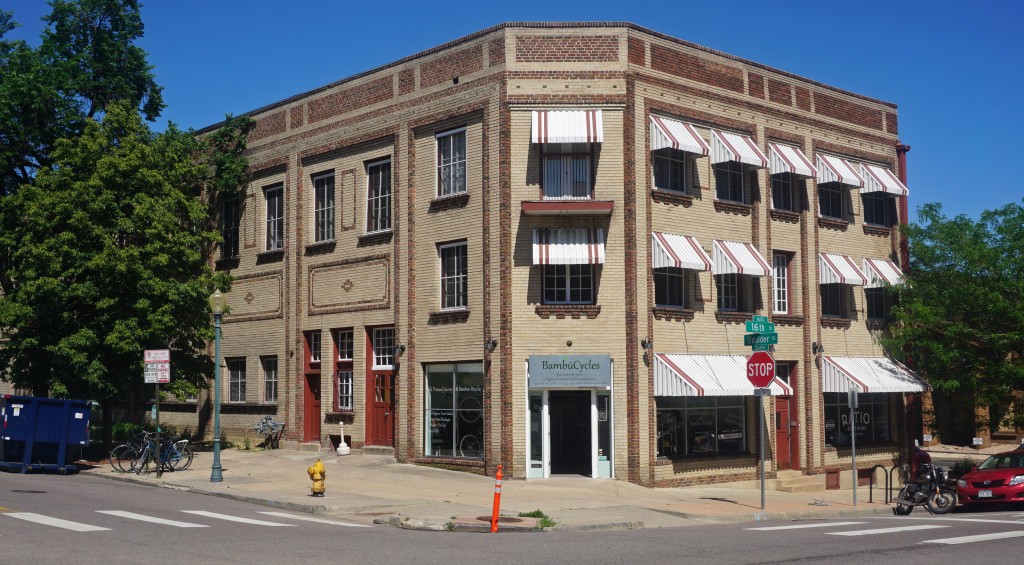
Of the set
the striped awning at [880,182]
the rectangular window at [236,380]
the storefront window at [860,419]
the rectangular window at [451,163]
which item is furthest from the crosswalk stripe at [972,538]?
the rectangular window at [236,380]

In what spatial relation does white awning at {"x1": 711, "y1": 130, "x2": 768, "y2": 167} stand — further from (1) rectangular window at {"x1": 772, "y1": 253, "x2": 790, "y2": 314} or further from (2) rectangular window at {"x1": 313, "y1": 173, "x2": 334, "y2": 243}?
(2) rectangular window at {"x1": 313, "y1": 173, "x2": 334, "y2": 243}

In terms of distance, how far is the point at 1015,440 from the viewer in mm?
42719

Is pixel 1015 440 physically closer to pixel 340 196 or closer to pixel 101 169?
pixel 340 196

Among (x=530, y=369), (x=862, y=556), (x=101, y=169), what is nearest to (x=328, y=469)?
(x=530, y=369)

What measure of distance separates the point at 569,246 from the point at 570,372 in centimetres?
313

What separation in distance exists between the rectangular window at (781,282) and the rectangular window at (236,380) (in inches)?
683

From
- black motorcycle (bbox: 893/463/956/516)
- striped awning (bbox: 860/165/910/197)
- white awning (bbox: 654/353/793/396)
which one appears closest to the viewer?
black motorcycle (bbox: 893/463/956/516)

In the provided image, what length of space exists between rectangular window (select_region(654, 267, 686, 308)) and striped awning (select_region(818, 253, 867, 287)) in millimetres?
6009

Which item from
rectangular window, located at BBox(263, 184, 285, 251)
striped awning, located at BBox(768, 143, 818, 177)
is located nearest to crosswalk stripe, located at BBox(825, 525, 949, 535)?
striped awning, located at BBox(768, 143, 818, 177)

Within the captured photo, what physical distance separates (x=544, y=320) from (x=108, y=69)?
2062 cm

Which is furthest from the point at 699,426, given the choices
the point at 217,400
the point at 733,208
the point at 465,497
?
the point at 217,400

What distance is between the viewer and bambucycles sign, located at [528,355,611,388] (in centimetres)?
2570

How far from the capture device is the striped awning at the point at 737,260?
→ 27812 millimetres

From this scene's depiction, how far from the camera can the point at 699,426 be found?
2778 cm
